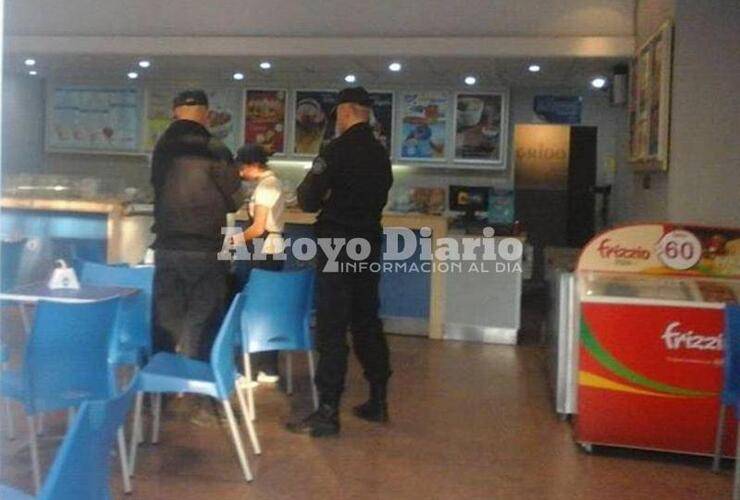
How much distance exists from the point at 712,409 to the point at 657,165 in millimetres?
1706

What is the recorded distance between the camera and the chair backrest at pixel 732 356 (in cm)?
369

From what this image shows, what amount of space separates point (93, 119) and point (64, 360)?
673 centimetres

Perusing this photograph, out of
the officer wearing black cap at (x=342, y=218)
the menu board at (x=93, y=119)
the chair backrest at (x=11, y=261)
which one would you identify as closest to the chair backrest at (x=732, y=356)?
the officer wearing black cap at (x=342, y=218)

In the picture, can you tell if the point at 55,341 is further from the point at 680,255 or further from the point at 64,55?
the point at 64,55

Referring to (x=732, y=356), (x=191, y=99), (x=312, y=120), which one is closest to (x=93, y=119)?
(x=312, y=120)

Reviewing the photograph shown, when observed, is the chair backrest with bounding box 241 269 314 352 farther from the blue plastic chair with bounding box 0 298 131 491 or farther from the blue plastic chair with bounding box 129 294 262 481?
the blue plastic chair with bounding box 0 298 131 491

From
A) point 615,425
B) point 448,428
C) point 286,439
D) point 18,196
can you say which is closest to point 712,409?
point 615,425

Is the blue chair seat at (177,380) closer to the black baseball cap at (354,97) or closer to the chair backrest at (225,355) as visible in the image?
the chair backrest at (225,355)

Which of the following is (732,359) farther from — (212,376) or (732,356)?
(212,376)

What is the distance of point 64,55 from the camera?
7594 millimetres

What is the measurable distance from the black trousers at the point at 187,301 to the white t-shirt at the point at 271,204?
77 cm

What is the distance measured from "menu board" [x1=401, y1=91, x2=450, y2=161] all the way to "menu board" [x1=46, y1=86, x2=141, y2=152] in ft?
8.74

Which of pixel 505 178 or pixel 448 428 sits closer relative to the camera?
Answer: pixel 448 428

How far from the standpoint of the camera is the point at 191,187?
4.29 meters
